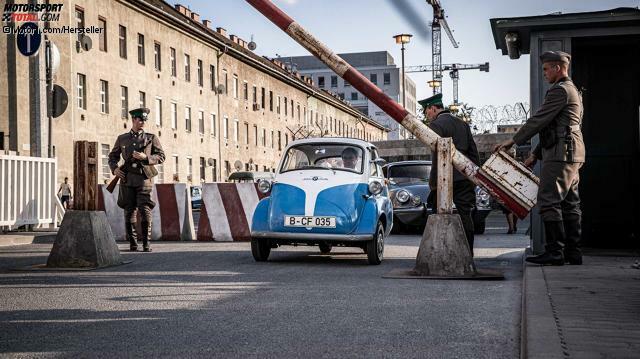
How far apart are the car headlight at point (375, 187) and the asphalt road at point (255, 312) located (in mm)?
1187

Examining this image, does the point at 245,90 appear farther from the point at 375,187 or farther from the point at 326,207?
the point at 326,207

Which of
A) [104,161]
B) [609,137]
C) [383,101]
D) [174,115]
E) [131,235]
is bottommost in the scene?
[131,235]

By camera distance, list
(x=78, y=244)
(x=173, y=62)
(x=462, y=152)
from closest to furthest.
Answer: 1. (x=78, y=244)
2. (x=462, y=152)
3. (x=173, y=62)

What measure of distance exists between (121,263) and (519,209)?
4824 millimetres

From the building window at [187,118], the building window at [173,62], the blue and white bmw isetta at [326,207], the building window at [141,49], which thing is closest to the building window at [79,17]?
the building window at [141,49]

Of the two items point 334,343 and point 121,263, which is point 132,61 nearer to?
point 121,263

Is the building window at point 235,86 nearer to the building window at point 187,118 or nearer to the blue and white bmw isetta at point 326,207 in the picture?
the building window at point 187,118

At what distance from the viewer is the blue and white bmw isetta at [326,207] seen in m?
10.2

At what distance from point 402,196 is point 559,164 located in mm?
9075

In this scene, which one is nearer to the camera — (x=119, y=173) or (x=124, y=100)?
(x=119, y=173)

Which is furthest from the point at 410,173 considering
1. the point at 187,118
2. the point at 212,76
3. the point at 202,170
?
the point at 212,76

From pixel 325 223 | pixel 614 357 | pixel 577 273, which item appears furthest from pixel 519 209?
pixel 614 357

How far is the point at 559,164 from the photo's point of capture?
8.02 metres

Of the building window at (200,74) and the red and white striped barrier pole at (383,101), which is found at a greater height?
the building window at (200,74)
